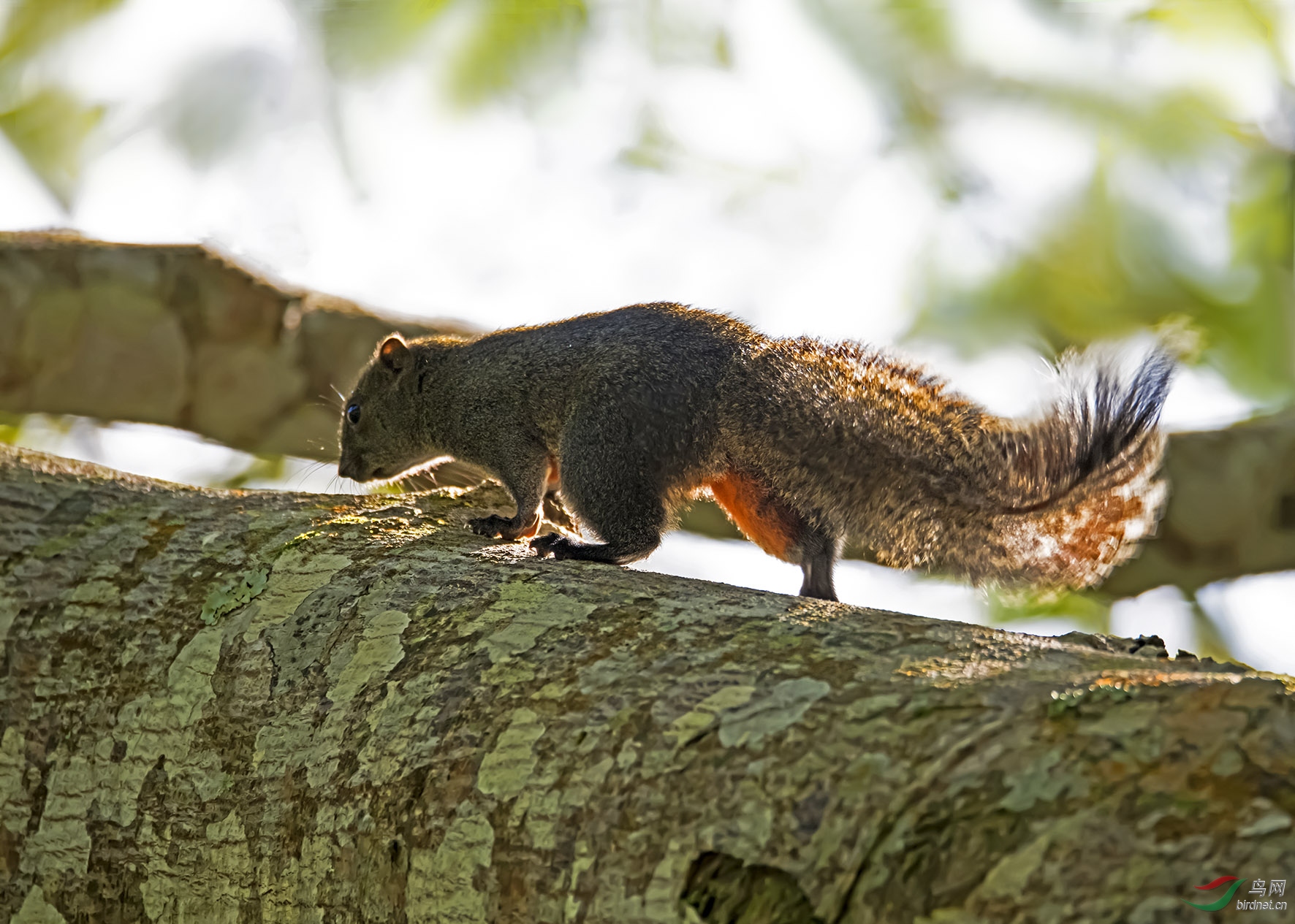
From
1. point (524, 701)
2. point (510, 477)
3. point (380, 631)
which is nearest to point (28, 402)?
point (510, 477)

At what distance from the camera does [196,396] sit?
5500 millimetres

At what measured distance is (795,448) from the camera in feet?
11.2

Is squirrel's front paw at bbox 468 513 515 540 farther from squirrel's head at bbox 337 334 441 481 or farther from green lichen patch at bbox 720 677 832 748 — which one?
green lichen patch at bbox 720 677 832 748

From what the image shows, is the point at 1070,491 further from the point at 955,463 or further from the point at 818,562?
the point at 818,562

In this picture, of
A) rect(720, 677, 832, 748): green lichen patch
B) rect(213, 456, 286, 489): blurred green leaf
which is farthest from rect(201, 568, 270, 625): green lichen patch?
rect(213, 456, 286, 489): blurred green leaf

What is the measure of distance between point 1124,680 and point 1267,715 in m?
0.21

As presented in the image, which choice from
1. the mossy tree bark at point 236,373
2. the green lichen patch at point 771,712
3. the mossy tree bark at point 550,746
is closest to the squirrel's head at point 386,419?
the mossy tree bark at point 236,373

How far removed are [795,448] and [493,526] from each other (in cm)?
A: 103

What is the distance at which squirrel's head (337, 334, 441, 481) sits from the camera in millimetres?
5062

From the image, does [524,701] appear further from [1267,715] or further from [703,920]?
[1267,715]

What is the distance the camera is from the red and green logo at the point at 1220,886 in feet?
4.32

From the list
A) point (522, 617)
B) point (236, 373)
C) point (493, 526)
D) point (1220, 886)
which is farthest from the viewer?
point (236, 373)

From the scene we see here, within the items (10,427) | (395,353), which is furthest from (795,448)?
(10,427)

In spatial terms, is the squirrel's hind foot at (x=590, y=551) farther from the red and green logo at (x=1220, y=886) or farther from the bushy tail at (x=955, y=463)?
the red and green logo at (x=1220, y=886)
